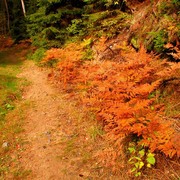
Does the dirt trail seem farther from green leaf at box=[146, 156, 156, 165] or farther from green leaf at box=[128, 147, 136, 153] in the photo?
green leaf at box=[146, 156, 156, 165]

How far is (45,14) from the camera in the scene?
12648mm

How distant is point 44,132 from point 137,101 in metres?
3.04

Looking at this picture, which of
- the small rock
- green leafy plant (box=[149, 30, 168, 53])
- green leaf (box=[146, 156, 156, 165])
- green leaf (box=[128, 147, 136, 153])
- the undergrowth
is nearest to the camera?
green leaf (box=[146, 156, 156, 165])

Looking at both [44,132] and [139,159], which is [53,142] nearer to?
[44,132]

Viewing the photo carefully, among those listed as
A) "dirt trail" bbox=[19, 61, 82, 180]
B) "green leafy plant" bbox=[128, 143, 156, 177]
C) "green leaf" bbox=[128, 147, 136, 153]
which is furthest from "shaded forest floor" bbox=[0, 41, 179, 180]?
"green leaf" bbox=[128, 147, 136, 153]

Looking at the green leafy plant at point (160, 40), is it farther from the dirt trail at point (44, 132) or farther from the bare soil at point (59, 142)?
the dirt trail at point (44, 132)

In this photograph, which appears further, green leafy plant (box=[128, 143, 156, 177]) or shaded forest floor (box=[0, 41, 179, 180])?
shaded forest floor (box=[0, 41, 179, 180])

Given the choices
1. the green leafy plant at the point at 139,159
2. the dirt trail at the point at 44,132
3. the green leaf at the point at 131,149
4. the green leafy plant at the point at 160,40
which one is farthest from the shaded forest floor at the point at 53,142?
the green leafy plant at the point at 160,40

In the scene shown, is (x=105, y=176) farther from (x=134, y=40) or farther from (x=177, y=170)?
(x=134, y=40)

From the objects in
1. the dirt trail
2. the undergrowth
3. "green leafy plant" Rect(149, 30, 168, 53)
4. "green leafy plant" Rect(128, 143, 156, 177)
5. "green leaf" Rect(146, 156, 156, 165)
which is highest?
"green leafy plant" Rect(149, 30, 168, 53)

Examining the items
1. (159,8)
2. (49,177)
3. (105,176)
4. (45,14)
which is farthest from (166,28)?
(45,14)

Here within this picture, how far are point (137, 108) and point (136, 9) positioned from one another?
19.7 feet

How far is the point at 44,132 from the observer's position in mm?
6414

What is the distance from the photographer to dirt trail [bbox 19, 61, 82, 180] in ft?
16.6
